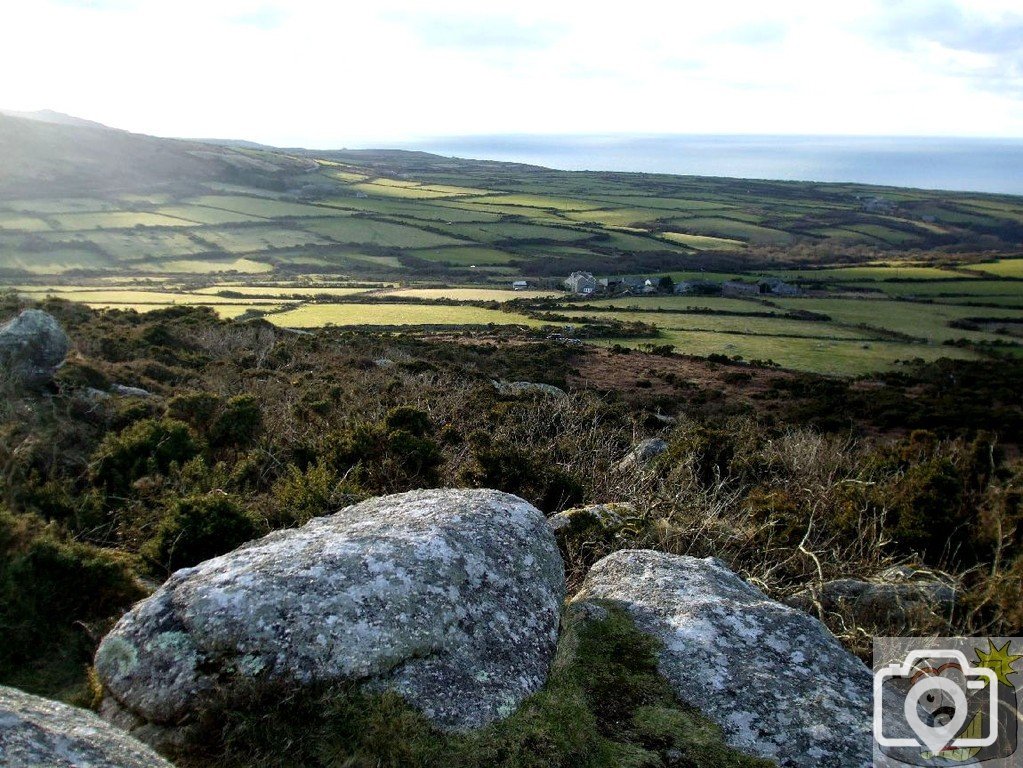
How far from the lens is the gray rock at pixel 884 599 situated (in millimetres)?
4859

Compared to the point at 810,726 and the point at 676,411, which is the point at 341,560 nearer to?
the point at 810,726

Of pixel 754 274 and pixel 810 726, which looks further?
pixel 754 274

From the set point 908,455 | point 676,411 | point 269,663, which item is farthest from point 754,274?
point 269,663

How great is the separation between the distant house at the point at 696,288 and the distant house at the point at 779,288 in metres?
4.00

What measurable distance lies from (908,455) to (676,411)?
1215cm

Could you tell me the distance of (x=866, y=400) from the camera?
2580cm

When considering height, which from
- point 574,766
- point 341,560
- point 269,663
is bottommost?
point 574,766

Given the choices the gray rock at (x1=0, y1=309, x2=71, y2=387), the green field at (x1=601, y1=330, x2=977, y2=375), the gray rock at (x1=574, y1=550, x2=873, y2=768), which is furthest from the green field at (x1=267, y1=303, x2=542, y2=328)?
the gray rock at (x1=574, y1=550, x2=873, y2=768)

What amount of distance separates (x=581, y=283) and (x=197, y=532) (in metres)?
57.2

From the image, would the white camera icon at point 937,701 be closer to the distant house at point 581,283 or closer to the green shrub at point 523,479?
the green shrub at point 523,479

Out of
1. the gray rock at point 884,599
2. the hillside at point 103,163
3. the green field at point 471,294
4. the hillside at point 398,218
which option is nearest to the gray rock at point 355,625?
the gray rock at point 884,599

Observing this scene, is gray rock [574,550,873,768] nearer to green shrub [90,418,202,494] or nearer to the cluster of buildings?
green shrub [90,418,202,494]

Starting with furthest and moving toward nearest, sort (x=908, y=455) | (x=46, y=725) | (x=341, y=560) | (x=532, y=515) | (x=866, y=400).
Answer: (x=866, y=400) → (x=908, y=455) → (x=532, y=515) → (x=341, y=560) → (x=46, y=725)

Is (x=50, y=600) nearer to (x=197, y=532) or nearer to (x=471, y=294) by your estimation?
(x=197, y=532)
